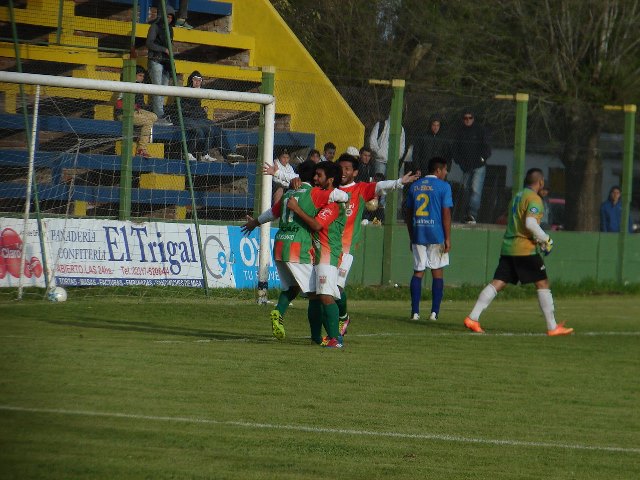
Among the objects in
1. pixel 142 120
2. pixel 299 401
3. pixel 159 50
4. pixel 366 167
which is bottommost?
pixel 299 401

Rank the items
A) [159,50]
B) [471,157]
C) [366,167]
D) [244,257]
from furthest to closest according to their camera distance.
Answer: [471,157], [159,50], [366,167], [244,257]

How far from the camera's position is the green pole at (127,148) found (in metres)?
19.7

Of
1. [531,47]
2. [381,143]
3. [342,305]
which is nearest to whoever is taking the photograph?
[342,305]

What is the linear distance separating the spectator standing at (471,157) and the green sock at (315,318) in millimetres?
10359

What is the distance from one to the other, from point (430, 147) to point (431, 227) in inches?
219

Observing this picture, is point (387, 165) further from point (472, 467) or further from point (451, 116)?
point (472, 467)

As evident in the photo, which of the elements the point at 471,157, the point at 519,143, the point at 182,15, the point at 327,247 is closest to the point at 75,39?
the point at 182,15

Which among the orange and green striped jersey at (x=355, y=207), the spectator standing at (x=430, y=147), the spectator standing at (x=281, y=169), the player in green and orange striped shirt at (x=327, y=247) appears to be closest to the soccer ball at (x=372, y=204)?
the orange and green striped jersey at (x=355, y=207)

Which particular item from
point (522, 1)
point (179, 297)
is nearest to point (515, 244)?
point (179, 297)

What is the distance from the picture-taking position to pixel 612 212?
88.3ft

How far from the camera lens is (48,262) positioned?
1834 centimetres

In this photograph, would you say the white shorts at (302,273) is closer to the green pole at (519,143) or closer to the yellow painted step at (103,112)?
the yellow painted step at (103,112)

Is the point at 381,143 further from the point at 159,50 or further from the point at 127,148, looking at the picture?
the point at 127,148

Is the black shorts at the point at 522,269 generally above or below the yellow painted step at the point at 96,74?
below
